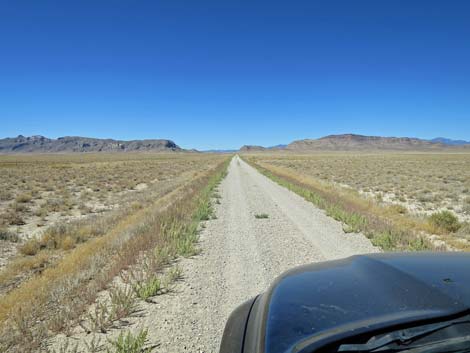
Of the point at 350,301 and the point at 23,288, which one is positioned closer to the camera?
the point at 350,301

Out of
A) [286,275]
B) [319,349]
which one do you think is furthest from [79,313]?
[319,349]

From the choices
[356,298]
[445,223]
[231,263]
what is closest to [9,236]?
[231,263]

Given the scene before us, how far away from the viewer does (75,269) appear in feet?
18.1

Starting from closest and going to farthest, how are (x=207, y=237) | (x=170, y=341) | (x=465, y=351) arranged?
1. (x=465, y=351)
2. (x=170, y=341)
3. (x=207, y=237)

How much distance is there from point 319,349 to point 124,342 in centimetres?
259

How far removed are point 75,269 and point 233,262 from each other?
316cm

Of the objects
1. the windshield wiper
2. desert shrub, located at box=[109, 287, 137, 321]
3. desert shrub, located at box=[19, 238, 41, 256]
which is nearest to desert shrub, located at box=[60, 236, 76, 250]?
desert shrub, located at box=[19, 238, 41, 256]

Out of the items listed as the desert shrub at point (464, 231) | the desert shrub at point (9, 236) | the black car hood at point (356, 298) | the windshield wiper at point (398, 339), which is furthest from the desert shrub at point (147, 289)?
the desert shrub at point (464, 231)

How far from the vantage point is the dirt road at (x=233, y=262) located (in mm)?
3527

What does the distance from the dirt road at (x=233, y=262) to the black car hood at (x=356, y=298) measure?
5.79 ft

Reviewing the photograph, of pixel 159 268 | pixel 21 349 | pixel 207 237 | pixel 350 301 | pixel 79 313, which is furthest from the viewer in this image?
pixel 207 237

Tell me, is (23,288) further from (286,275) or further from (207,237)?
(286,275)

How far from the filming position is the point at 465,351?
1280 mm

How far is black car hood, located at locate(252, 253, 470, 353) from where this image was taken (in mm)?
1465
